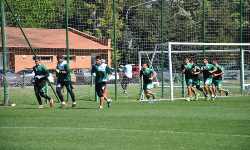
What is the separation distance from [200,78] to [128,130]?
1535cm

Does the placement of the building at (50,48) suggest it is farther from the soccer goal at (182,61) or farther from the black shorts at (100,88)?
the black shorts at (100,88)

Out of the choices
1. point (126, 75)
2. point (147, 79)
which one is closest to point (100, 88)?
point (147, 79)

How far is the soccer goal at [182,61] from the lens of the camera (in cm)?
3070

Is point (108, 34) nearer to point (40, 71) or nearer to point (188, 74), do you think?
point (188, 74)

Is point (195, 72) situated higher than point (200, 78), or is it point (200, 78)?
point (195, 72)

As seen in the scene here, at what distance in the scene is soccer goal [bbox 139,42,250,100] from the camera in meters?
30.7

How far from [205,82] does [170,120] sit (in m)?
11.8

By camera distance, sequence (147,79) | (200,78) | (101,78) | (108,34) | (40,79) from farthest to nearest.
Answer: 1. (108,34)
2. (200,78)
3. (147,79)
4. (40,79)
5. (101,78)

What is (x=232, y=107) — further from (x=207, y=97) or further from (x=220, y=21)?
(x=220, y=21)

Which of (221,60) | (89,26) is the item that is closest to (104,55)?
(89,26)

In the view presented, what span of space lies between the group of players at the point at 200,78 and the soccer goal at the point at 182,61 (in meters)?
0.81

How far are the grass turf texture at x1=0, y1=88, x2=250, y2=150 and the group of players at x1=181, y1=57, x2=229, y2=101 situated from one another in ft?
24.5

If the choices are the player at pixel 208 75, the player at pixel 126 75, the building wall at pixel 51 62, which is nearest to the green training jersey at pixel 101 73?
the player at pixel 208 75

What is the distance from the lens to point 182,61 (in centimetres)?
3747
